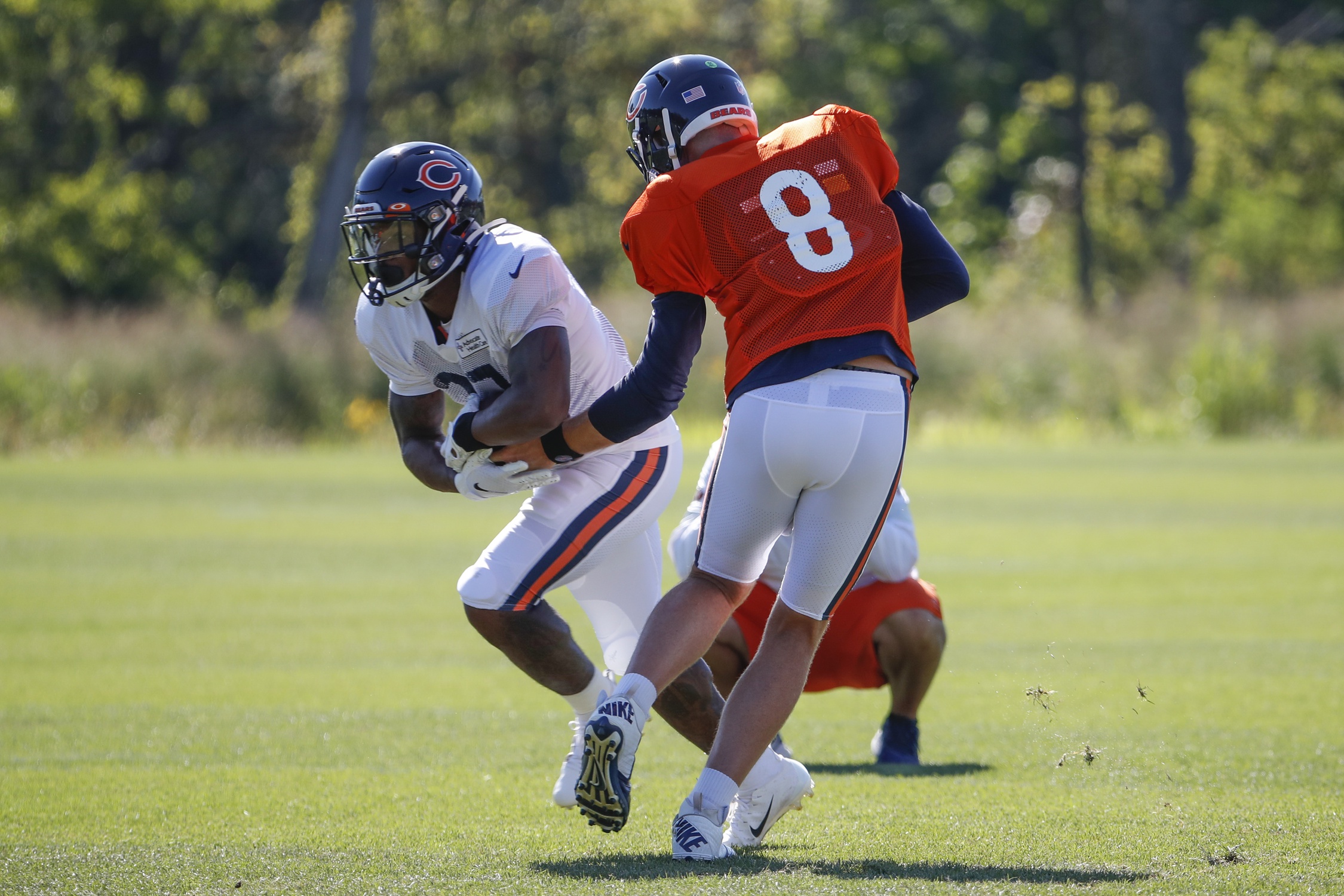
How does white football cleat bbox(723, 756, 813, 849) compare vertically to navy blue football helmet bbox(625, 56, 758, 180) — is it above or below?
below

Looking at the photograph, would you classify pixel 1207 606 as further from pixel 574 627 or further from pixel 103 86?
pixel 103 86

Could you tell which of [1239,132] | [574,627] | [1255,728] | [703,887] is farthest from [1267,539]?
[1239,132]

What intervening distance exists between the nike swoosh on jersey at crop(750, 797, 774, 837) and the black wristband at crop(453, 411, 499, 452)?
1.28 metres

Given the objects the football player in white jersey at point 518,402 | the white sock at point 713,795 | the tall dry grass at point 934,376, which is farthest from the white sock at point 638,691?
the tall dry grass at point 934,376

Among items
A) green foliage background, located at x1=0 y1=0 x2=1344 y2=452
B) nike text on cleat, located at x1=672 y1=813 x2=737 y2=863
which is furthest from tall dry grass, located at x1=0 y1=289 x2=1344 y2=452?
nike text on cleat, located at x1=672 y1=813 x2=737 y2=863

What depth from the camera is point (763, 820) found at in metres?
4.58

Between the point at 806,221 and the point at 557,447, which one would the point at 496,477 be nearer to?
the point at 557,447

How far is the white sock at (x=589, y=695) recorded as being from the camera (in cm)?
512

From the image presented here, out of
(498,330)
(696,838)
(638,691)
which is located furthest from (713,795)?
(498,330)

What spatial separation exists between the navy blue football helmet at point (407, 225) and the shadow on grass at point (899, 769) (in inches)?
94.3

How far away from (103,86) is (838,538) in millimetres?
36617

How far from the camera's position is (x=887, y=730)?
618cm

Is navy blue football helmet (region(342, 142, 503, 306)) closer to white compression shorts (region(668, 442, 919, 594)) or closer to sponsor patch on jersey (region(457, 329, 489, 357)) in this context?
sponsor patch on jersey (region(457, 329, 489, 357))

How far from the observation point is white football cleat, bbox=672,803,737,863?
4.23 meters
